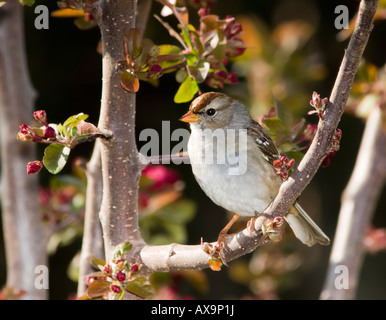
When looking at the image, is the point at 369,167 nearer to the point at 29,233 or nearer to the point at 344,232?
the point at 344,232

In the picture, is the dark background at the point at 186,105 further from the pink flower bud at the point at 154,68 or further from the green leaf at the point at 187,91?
the pink flower bud at the point at 154,68

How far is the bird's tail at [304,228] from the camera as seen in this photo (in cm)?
236

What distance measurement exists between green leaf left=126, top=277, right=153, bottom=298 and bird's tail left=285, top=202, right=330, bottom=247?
0.81 metres

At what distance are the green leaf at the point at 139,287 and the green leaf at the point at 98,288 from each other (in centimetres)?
7

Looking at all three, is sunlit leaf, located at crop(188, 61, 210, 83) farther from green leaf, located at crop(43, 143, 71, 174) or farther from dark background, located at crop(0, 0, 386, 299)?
dark background, located at crop(0, 0, 386, 299)

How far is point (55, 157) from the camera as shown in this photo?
1700 mm

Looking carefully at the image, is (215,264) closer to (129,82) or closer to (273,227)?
(273,227)

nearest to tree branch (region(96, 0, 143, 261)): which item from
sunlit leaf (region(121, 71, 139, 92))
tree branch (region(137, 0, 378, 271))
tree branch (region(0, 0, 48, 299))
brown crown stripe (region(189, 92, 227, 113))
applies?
sunlit leaf (region(121, 71, 139, 92))

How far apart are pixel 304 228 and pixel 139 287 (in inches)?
34.3

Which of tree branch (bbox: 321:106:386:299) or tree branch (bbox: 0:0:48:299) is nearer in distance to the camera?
tree branch (bbox: 0:0:48:299)

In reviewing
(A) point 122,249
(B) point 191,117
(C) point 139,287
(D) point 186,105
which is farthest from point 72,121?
(D) point 186,105

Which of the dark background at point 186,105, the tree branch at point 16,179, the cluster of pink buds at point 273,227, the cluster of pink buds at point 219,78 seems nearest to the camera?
the cluster of pink buds at point 273,227

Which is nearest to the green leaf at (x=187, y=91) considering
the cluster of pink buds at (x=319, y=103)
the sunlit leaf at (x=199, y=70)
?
the sunlit leaf at (x=199, y=70)

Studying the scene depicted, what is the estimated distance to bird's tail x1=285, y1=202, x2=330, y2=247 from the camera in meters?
2.36
